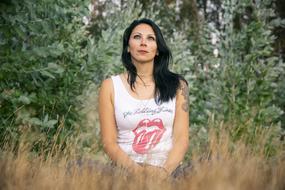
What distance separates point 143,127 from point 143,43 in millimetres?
597

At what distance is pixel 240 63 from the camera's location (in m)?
7.49

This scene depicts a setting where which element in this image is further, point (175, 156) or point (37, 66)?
point (37, 66)

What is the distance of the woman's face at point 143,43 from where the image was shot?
3896 millimetres

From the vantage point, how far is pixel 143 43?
388 cm

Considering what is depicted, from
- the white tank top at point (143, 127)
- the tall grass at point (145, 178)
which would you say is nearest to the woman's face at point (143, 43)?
the white tank top at point (143, 127)

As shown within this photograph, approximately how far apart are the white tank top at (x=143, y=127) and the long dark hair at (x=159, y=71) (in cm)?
8

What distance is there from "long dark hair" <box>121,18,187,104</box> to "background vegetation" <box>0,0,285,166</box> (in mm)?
587

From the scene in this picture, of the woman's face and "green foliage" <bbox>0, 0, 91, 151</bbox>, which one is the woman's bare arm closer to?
the woman's face

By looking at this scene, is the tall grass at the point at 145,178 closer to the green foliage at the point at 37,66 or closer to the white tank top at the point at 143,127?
the white tank top at the point at 143,127

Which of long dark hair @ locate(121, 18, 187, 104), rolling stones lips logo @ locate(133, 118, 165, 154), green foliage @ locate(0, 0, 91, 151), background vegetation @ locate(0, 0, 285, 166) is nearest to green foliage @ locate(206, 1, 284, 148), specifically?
background vegetation @ locate(0, 0, 285, 166)

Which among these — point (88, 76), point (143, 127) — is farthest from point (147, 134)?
point (88, 76)

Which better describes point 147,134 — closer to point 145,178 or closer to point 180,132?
point 180,132

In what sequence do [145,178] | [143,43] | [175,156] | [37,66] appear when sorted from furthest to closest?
[37,66], [143,43], [175,156], [145,178]

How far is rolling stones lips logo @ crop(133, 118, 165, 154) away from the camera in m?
→ 3.70
